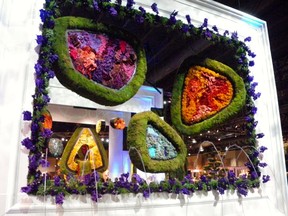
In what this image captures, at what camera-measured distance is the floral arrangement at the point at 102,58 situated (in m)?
2.06

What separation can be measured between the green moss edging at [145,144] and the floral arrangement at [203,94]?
23cm

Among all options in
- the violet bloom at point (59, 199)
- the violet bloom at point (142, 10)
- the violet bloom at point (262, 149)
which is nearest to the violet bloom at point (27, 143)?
the violet bloom at point (59, 199)

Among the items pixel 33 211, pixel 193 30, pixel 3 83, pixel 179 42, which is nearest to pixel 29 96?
pixel 3 83

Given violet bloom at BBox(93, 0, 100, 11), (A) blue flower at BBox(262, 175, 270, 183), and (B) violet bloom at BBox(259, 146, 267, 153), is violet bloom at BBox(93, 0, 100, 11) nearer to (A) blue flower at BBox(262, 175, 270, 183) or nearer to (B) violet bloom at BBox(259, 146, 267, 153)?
(B) violet bloom at BBox(259, 146, 267, 153)

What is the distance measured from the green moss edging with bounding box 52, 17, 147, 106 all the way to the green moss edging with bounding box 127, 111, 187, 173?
0.77 ft

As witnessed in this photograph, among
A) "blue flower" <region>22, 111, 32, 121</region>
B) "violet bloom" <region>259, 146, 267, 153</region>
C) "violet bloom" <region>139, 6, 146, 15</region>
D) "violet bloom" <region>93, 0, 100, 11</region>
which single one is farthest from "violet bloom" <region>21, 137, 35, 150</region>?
"violet bloom" <region>259, 146, 267, 153</region>

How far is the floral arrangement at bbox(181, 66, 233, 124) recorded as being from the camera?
98.4 inches

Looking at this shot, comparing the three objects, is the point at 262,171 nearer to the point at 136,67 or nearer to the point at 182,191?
the point at 182,191

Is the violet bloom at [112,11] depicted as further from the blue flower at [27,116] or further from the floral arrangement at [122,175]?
the blue flower at [27,116]

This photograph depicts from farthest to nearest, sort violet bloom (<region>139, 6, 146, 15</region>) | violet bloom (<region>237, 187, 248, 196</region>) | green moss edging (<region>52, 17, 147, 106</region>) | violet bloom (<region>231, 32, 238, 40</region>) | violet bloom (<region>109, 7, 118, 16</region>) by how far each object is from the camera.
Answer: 1. violet bloom (<region>231, 32, 238, 40</region>)
2. violet bloom (<region>237, 187, 248, 196</region>)
3. violet bloom (<region>139, 6, 146, 15</region>)
4. violet bloom (<region>109, 7, 118, 16</region>)
5. green moss edging (<region>52, 17, 147, 106</region>)

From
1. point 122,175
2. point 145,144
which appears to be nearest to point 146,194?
point 122,175

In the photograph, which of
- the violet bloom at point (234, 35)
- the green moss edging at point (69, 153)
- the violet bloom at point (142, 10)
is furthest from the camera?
the green moss edging at point (69, 153)

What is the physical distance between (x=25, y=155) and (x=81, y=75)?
0.65m

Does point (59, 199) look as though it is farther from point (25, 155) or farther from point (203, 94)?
point (203, 94)
